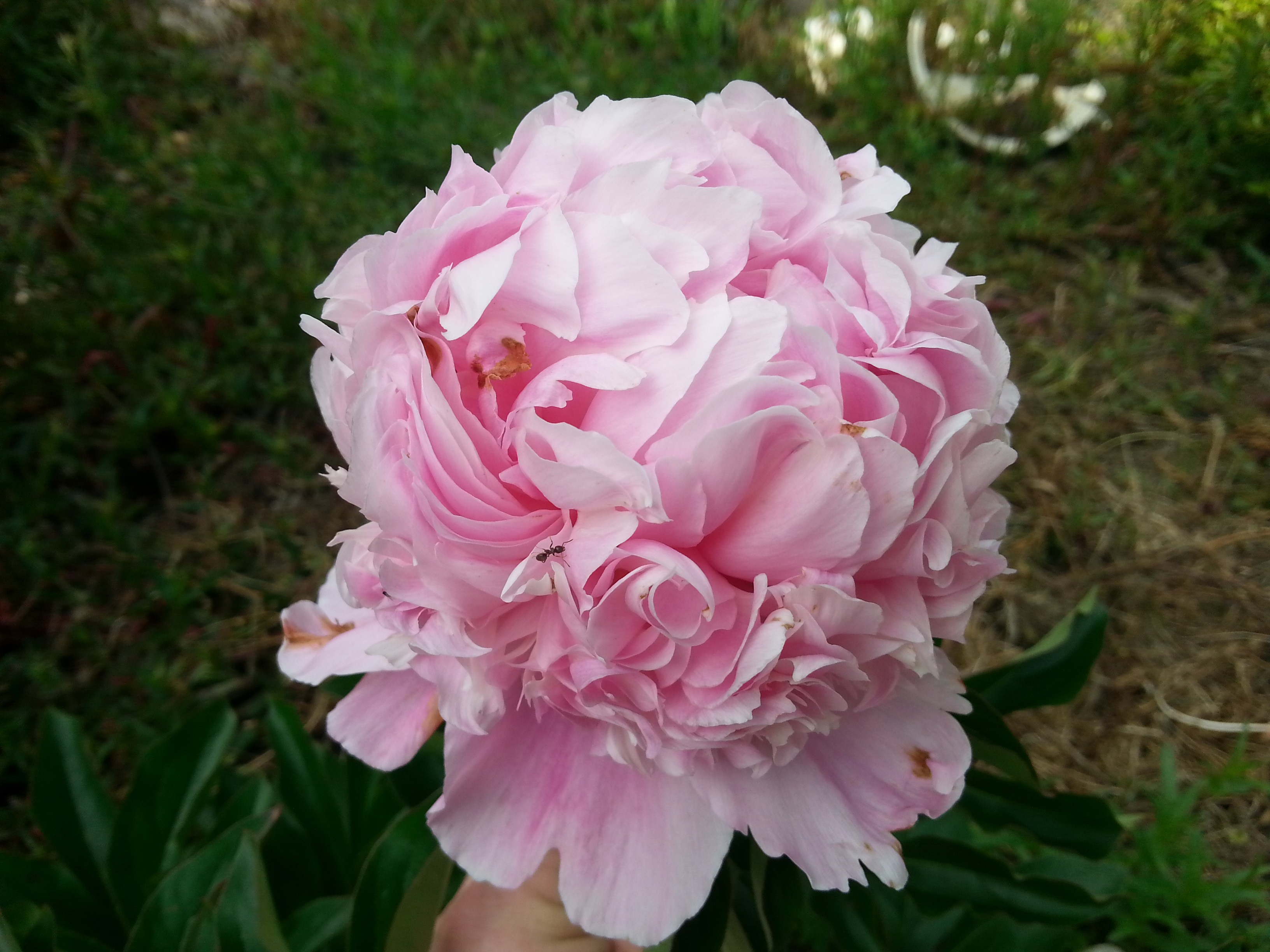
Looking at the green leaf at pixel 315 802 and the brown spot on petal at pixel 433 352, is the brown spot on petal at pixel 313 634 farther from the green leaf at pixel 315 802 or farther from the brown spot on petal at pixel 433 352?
the green leaf at pixel 315 802

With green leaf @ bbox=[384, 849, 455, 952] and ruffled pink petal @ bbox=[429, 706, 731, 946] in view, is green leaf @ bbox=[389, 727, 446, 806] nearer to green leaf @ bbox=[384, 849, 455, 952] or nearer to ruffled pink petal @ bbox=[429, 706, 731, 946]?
green leaf @ bbox=[384, 849, 455, 952]

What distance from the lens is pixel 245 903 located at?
2.41 feet

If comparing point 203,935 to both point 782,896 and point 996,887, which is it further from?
point 996,887

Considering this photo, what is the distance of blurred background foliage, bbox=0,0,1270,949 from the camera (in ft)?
5.08

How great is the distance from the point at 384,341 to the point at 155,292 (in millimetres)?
1636

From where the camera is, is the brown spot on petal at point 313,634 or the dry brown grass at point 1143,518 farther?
the dry brown grass at point 1143,518

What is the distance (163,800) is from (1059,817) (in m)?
1.01

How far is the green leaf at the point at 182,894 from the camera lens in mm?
799

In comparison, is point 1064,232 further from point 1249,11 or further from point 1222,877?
point 1222,877

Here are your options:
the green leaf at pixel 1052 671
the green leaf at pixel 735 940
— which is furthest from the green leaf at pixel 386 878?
the green leaf at pixel 1052 671

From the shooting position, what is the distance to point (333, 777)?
1.06 metres

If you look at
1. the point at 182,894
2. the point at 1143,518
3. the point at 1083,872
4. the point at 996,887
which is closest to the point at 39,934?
the point at 182,894

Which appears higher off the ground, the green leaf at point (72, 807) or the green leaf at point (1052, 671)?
the green leaf at point (72, 807)

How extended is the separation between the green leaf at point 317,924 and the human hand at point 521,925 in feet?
0.55
